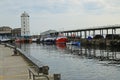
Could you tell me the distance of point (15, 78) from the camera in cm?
2489

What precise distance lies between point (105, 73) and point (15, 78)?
12.7 metres

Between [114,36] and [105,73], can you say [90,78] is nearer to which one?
[105,73]

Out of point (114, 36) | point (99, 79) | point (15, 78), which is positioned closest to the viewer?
point (15, 78)

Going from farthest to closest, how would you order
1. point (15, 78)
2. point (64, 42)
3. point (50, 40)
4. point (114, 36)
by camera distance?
point (50, 40)
point (64, 42)
point (114, 36)
point (15, 78)

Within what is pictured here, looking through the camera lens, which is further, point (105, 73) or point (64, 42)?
point (64, 42)

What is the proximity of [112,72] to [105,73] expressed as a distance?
49.6 inches

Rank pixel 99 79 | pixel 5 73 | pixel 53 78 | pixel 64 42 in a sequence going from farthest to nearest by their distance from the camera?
pixel 64 42, pixel 99 79, pixel 5 73, pixel 53 78

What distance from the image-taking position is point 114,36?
140 metres

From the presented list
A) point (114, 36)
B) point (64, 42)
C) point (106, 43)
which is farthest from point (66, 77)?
point (64, 42)

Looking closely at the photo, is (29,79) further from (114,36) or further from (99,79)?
(114,36)

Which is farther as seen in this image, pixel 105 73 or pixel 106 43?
pixel 106 43

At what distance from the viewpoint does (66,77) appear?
31.4 meters

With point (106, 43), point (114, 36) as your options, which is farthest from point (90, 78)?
point (114, 36)

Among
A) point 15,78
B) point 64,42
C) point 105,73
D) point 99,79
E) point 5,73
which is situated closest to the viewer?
point 15,78
